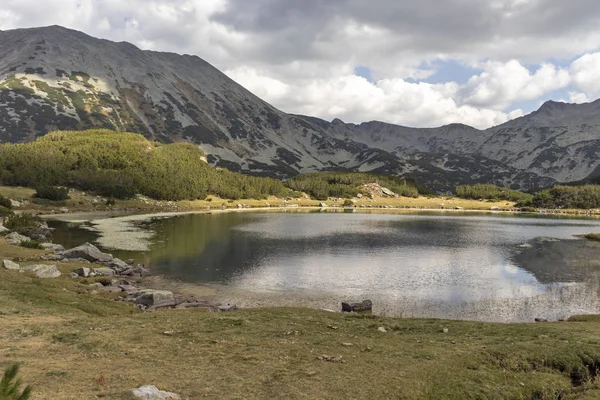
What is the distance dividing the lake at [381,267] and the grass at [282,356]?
1517 centimetres

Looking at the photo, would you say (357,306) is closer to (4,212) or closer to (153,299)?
(153,299)

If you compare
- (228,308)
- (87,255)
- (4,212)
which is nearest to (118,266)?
(87,255)

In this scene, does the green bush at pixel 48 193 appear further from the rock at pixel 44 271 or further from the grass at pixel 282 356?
the grass at pixel 282 356

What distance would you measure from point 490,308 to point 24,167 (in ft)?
633

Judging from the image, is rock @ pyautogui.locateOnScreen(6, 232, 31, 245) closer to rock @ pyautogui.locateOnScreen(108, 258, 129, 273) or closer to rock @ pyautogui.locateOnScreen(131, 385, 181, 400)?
rock @ pyautogui.locateOnScreen(108, 258, 129, 273)

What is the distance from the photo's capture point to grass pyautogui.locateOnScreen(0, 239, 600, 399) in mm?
15477

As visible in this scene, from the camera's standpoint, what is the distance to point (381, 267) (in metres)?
63.7

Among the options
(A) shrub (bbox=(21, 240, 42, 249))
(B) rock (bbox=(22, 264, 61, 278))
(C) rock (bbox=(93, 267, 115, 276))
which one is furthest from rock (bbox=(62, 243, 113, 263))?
(B) rock (bbox=(22, 264, 61, 278))

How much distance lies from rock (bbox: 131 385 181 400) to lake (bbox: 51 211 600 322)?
91.2 ft

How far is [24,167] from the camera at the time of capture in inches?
6781

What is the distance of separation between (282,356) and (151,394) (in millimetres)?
7296

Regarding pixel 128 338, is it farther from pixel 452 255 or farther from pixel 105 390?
pixel 452 255

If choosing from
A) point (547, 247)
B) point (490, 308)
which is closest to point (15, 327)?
point (490, 308)

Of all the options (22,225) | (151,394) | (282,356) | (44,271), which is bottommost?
(282,356)
